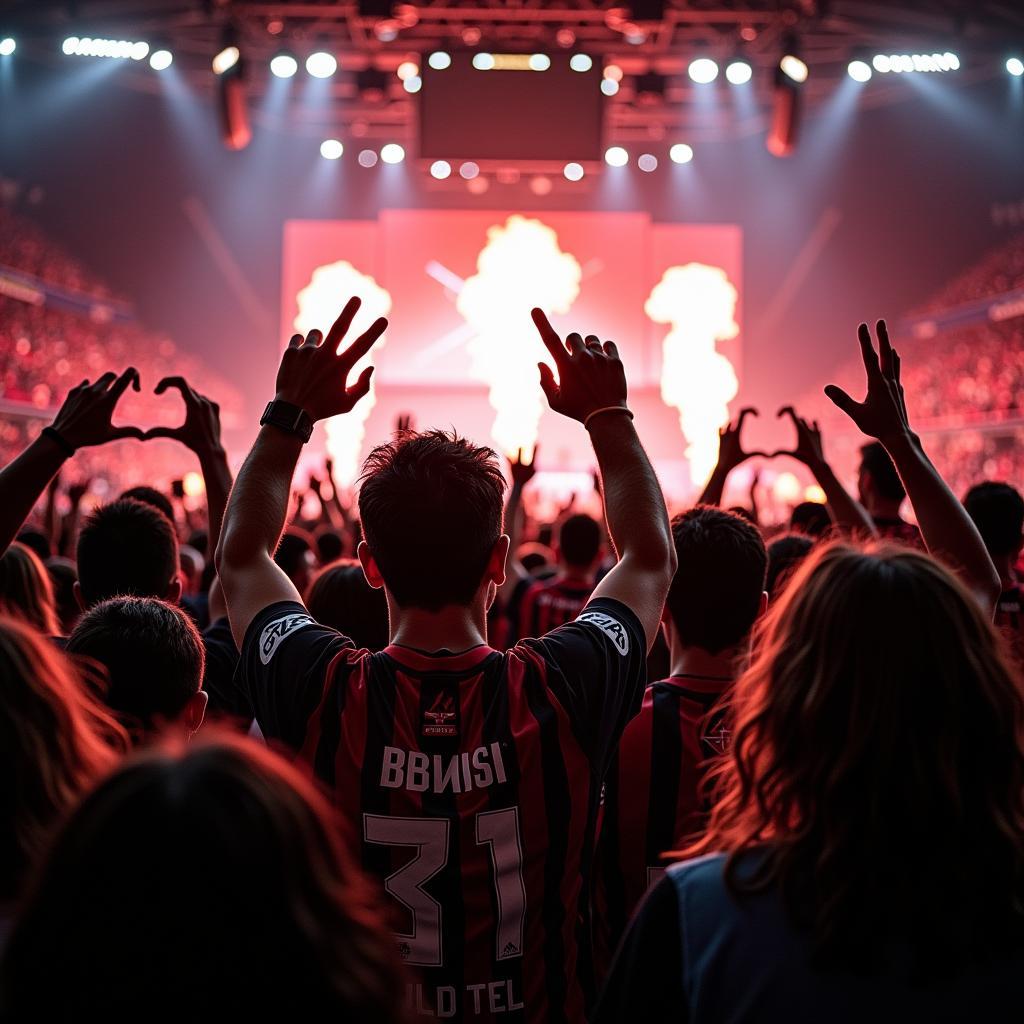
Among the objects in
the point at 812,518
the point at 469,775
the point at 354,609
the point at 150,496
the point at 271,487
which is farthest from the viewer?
the point at 812,518

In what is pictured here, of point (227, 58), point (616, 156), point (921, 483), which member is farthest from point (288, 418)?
point (616, 156)

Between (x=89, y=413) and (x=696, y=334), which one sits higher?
(x=696, y=334)

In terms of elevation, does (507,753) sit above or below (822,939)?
above

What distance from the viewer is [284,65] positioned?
13.7 metres

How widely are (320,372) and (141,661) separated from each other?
0.60 meters

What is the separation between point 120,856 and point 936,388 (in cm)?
2064

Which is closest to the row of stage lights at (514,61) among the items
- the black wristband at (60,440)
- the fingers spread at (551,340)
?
the black wristband at (60,440)

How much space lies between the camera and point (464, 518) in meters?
1.68

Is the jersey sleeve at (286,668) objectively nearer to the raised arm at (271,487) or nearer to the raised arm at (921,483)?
the raised arm at (271,487)

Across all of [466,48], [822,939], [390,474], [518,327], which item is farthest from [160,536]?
[518,327]

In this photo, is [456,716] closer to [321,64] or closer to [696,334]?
[321,64]

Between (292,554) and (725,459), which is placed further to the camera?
(292,554)

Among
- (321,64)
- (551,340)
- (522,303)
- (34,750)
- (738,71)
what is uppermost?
(321,64)

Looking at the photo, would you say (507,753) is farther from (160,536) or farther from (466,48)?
(466,48)
